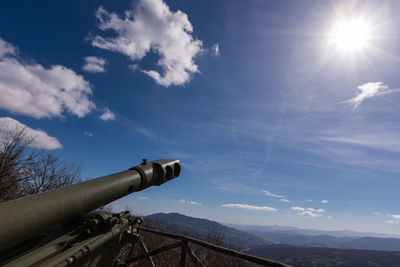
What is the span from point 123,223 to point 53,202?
2971mm

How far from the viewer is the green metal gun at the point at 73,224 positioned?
258 centimetres

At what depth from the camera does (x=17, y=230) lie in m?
2.47

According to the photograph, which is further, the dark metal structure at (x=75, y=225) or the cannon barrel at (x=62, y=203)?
the dark metal structure at (x=75, y=225)

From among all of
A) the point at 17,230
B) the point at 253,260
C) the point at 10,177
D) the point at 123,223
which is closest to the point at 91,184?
the point at 17,230

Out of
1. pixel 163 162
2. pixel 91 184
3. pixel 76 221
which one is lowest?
pixel 76 221

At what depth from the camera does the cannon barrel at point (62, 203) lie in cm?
246

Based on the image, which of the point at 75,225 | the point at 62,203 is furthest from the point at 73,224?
the point at 62,203

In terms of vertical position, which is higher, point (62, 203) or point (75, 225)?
point (62, 203)

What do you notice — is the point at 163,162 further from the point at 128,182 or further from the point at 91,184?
the point at 91,184

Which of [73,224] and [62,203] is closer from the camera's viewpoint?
[62,203]

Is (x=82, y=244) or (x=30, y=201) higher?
(x=30, y=201)

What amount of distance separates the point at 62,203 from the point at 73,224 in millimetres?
1760

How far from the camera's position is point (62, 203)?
10.0ft

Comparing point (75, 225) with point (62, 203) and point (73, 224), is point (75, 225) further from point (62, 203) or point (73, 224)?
point (62, 203)
